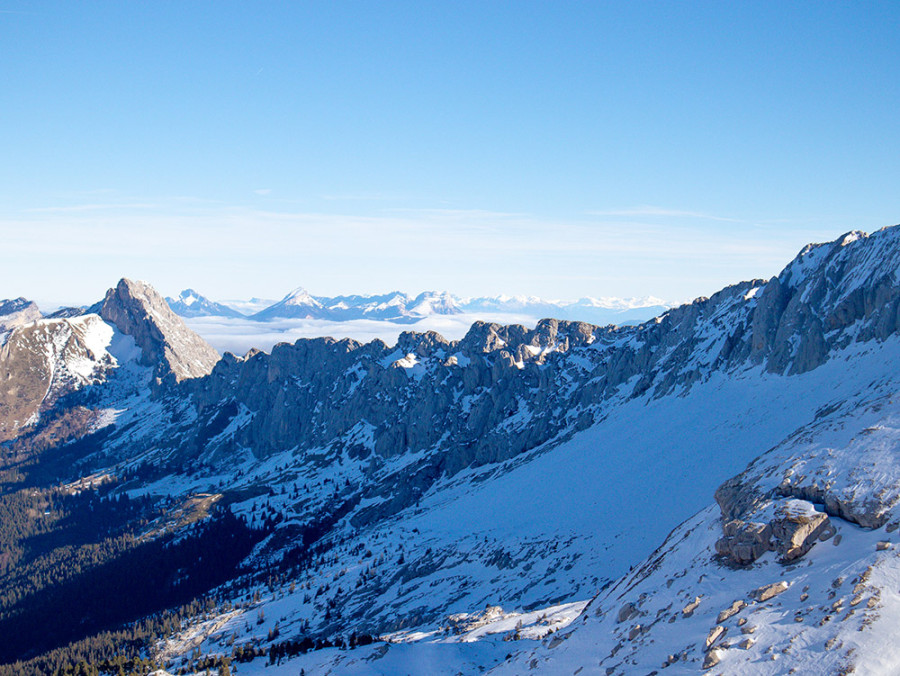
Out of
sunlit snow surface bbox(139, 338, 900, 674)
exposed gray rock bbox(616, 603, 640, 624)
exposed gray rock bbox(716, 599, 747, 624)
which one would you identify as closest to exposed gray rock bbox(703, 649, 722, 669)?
sunlit snow surface bbox(139, 338, 900, 674)

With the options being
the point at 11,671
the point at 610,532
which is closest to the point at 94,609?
the point at 11,671

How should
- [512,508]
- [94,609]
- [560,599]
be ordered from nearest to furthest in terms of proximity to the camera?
1. [560,599]
2. [512,508]
3. [94,609]

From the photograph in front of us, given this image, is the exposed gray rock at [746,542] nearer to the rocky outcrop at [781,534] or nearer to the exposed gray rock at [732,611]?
the rocky outcrop at [781,534]

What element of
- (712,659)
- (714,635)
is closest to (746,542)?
(714,635)

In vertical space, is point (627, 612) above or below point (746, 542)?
below

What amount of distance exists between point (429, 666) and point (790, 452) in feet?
145

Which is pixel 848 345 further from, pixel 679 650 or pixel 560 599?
pixel 679 650

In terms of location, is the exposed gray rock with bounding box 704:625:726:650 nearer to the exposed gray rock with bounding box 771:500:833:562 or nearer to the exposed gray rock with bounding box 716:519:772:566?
the exposed gray rock with bounding box 771:500:833:562

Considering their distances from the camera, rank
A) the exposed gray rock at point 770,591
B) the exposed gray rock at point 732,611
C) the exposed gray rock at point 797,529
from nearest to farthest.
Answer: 1. the exposed gray rock at point 732,611
2. the exposed gray rock at point 770,591
3. the exposed gray rock at point 797,529

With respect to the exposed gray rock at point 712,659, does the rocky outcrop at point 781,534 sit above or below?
above

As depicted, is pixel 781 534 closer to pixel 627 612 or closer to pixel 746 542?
pixel 746 542

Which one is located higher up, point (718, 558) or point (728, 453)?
point (718, 558)

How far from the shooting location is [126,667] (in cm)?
12094

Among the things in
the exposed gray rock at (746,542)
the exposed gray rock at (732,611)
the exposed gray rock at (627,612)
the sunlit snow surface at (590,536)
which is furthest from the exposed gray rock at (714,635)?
the exposed gray rock at (627,612)
